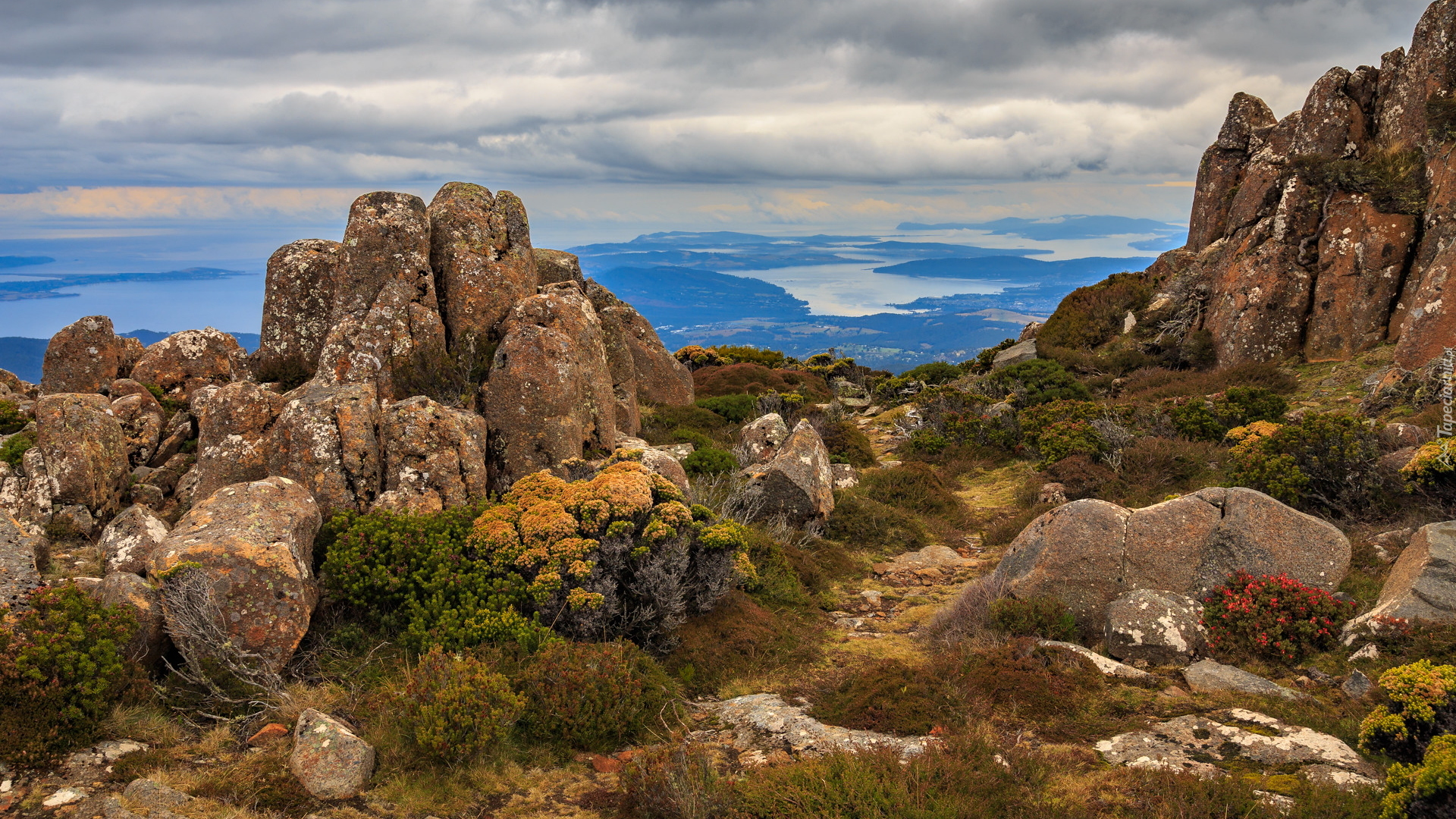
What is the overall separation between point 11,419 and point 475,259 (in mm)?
7913

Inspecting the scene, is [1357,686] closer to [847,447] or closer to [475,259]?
[847,447]

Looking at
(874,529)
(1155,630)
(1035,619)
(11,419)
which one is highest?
(11,419)

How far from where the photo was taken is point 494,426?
1154 cm

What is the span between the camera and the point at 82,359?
47.4ft

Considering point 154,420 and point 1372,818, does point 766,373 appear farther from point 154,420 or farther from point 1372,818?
point 1372,818

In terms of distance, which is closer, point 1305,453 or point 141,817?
point 141,817

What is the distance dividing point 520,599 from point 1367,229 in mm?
23694

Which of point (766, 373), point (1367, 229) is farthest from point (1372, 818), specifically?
point (766, 373)

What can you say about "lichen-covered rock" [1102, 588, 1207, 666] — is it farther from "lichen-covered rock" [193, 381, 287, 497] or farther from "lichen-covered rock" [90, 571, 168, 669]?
"lichen-covered rock" [193, 381, 287, 497]

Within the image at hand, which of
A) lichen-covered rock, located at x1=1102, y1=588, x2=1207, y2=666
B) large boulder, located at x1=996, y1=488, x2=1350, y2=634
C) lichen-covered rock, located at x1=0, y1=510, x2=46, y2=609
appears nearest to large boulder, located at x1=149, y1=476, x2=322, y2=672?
lichen-covered rock, located at x1=0, y1=510, x2=46, y2=609

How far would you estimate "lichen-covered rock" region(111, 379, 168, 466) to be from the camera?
37.2ft

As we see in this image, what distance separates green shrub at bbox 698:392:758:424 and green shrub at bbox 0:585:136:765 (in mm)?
17241

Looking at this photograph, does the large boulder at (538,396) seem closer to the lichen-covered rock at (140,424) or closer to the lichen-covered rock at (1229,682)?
the lichen-covered rock at (140,424)

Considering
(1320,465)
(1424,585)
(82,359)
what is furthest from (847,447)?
(82,359)
